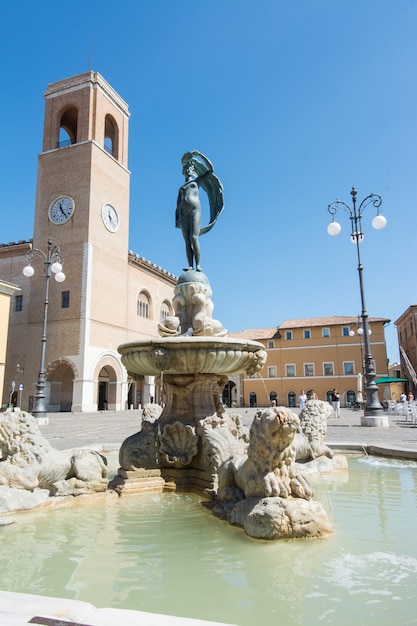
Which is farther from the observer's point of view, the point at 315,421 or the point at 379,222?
the point at 379,222

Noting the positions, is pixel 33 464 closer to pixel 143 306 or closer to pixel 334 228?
pixel 334 228

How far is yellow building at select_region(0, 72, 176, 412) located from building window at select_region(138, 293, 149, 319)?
737 mm

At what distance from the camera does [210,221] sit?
7.55 m

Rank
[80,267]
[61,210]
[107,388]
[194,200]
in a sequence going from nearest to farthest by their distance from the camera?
1. [194,200]
2. [80,267]
3. [61,210]
4. [107,388]

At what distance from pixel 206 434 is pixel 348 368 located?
43486 mm

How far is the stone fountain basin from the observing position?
500 cm

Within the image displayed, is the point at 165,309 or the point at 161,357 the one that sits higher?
the point at 165,309

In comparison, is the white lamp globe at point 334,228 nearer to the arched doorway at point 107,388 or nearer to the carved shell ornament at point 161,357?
the carved shell ornament at point 161,357

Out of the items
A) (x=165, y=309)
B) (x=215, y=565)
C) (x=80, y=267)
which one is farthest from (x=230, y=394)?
(x=215, y=565)

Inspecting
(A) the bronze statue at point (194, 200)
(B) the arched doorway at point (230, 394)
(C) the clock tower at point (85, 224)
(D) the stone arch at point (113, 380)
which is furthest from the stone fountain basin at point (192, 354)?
(B) the arched doorway at point (230, 394)

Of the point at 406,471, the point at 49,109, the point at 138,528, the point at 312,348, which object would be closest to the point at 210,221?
the point at 406,471

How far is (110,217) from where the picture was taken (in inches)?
1307

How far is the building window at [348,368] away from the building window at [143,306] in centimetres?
2152

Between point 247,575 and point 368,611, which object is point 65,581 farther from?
point 368,611
